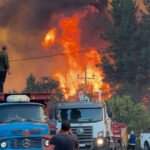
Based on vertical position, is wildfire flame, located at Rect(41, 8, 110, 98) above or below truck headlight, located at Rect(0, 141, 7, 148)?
above

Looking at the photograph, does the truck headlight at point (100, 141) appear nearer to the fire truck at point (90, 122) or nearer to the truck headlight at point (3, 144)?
the fire truck at point (90, 122)

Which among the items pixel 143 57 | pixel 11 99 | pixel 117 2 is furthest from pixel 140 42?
pixel 11 99

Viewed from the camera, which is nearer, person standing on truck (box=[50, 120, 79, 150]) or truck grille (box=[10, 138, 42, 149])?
person standing on truck (box=[50, 120, 79, 150])

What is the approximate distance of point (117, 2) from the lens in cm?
8812

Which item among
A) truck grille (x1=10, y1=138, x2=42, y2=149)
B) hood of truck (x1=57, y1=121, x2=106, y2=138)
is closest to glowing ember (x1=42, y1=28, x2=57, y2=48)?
hood of truck (x1=57, y1=121, x2=106, y2=138)

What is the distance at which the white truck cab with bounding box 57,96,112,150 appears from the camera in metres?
24.7

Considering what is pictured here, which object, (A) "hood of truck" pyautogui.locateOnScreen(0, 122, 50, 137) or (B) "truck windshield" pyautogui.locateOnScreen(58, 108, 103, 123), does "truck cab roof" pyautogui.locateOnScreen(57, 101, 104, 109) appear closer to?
(B) "truck windshield" pyautogui.locateOnScreen(58, 108, 103, 123)

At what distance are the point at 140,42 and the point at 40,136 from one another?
6362 cm

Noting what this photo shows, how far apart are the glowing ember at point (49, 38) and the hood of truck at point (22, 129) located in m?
60.5

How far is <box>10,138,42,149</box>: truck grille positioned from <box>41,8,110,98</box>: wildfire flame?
194ft

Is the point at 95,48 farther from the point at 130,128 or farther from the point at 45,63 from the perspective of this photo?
the point at 130,128

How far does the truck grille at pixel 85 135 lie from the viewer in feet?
81.7

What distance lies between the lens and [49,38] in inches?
3150

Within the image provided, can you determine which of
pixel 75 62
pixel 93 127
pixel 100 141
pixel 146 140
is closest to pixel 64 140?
pixel 100 141
